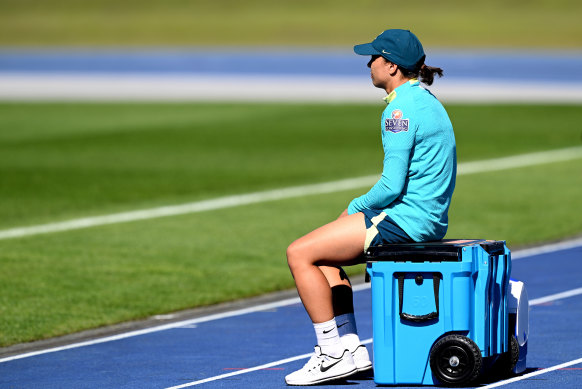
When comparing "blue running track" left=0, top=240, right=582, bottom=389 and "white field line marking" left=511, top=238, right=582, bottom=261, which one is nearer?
"blue running track" left=0, top=240, right=582, bottom=389

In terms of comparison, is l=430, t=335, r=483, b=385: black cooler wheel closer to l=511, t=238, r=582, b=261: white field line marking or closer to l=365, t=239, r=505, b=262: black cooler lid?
l=365, t=239, r=505, b=262: black cooler lid

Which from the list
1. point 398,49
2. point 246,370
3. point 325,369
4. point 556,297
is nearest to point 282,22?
point 556,297

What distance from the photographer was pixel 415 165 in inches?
254

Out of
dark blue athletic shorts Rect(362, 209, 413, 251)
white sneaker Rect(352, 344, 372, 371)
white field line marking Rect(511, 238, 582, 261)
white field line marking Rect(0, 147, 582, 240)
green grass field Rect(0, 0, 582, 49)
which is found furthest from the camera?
green grass field Rect(0, 0, 582, 49)

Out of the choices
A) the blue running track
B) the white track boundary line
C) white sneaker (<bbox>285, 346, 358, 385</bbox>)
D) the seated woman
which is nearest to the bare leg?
the seated woman

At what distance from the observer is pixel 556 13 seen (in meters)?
88.7

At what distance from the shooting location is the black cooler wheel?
6.40 metres

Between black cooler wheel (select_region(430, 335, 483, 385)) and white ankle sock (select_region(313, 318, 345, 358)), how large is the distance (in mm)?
557

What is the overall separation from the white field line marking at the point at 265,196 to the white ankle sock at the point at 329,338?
771cm

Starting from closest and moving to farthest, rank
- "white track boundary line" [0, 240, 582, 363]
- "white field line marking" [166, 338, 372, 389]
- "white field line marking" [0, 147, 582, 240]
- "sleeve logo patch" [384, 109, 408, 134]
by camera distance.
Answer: "sleeve logo patch" [384, 109, 408, 134], "white field line marking" [166, 338, 372, 389], "white track boundary line" [0, 240, 582, 363], "white field line marking" [0, 147, 582, 240]

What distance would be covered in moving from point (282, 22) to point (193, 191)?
71.3 metres

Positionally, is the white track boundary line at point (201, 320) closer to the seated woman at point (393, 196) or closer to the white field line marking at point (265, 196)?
the seated woman at point (393, 196)

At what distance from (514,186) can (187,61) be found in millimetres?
43719

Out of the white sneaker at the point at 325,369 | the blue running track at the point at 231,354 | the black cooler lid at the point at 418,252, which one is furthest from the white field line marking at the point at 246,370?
the black cooler lid at the point at 418,252
